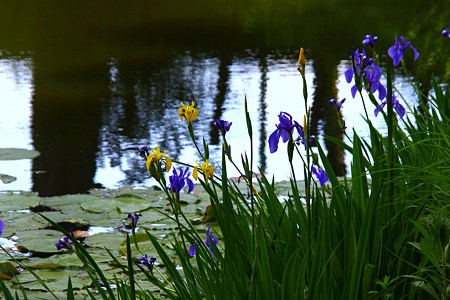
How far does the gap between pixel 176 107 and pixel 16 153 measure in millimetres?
1857

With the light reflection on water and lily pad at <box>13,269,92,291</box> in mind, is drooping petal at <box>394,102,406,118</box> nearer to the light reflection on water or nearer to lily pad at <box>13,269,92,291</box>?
lily pad at <box>13,269,92,291</box>

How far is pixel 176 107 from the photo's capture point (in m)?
7.05

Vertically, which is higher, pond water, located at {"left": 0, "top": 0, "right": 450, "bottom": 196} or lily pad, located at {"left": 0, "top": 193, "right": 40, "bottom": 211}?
pond water, located at {"left": 0, "top": 0, "right": 450, "bottom": 196}

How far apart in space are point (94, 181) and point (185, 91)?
267 cm

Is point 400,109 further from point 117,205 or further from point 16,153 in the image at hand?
point 16,153

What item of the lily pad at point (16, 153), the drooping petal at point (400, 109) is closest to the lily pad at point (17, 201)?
the lily pad at point (16, 153)

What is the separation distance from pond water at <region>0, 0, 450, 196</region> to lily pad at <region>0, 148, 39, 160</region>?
0.04 m

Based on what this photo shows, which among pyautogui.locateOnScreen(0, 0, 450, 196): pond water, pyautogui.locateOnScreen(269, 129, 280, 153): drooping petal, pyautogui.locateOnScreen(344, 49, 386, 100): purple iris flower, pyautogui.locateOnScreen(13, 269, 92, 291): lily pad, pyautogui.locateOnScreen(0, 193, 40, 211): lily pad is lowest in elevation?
pyautogui.locateOnScreen(13, 269, 92, 291): lily pad

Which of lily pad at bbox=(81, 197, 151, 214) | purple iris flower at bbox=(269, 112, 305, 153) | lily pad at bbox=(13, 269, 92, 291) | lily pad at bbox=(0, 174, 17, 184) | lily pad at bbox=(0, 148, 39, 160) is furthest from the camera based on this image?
lily pad at bbox=(0, 148, 39, 160)

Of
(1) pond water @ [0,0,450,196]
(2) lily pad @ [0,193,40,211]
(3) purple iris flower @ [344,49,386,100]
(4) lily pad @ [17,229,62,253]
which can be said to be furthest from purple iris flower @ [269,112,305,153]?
(1) pond water @ [0,0,450,196]

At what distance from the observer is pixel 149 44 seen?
9852mm

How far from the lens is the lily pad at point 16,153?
212 inches

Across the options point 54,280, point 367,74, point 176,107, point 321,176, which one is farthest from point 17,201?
point 176,107

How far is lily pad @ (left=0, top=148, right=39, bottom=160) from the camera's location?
5.39 meters
